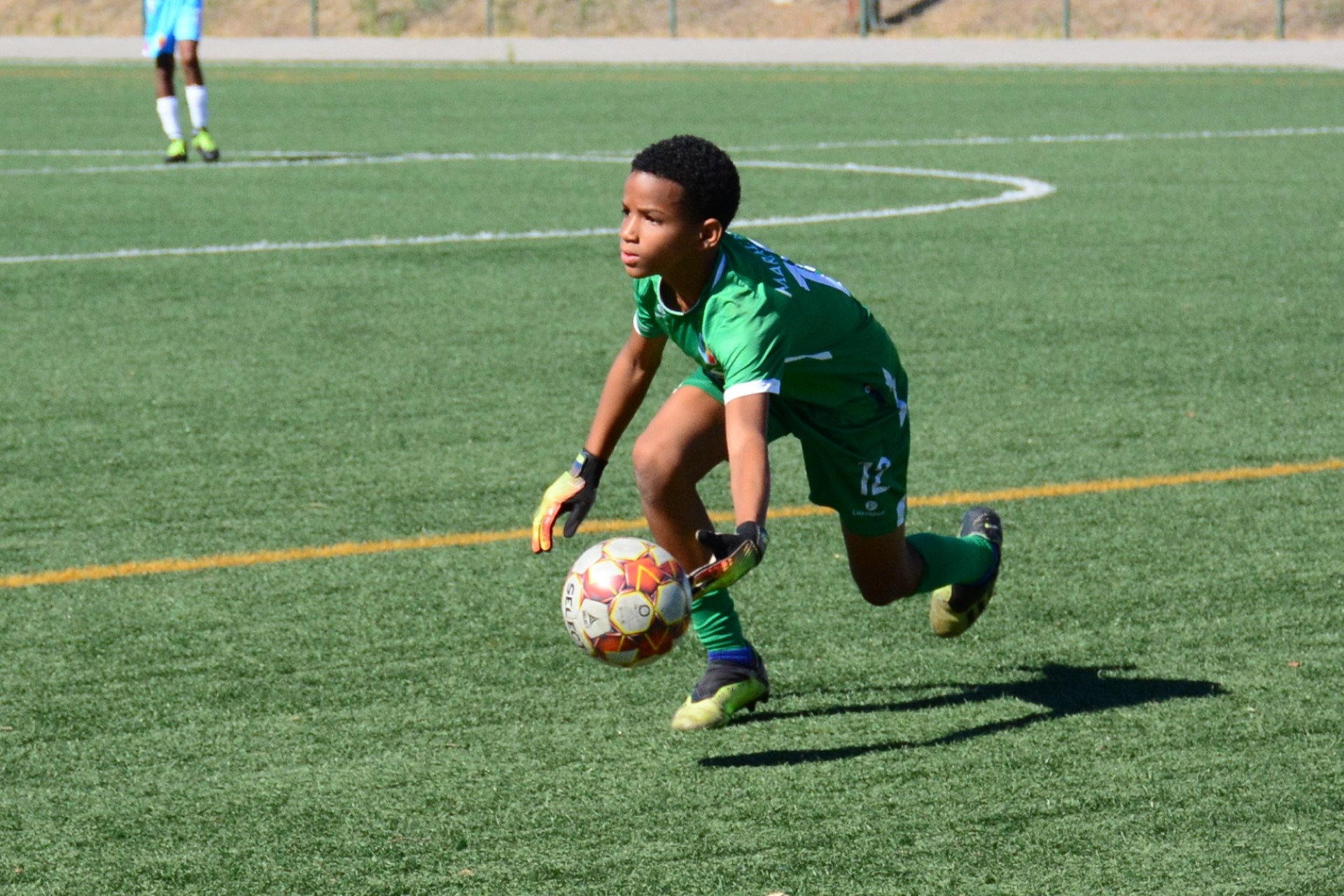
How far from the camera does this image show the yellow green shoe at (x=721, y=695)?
4336mm

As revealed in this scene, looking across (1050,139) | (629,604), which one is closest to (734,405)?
(629,604)

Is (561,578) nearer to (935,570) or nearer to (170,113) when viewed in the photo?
(935,570)

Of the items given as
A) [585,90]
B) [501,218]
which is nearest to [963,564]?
[501,218]

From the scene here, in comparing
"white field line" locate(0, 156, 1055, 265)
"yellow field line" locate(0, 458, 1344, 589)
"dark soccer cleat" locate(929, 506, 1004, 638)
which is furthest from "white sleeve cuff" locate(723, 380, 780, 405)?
Answer: "white field line" locate(0, 156, 1055, 265)

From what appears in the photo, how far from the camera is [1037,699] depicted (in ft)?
14.8

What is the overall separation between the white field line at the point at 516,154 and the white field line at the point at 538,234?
2760 millimetres

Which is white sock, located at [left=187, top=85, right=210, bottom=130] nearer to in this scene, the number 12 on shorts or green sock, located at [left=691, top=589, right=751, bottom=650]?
green sock, located at [left=691, top=589, right=751, bottom=650]

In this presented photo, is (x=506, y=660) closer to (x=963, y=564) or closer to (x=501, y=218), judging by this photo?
(x=963, y=564)

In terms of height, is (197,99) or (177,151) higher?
(197,99)

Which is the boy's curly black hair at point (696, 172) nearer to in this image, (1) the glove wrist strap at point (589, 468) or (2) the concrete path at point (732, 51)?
(1) the glove wrist strap at point (589, 468)

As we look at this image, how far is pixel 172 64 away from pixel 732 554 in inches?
571

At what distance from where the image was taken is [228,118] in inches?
860

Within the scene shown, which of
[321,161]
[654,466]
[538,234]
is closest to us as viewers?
[654,466]

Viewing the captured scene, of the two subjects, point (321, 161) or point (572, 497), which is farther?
point (321, 161)
